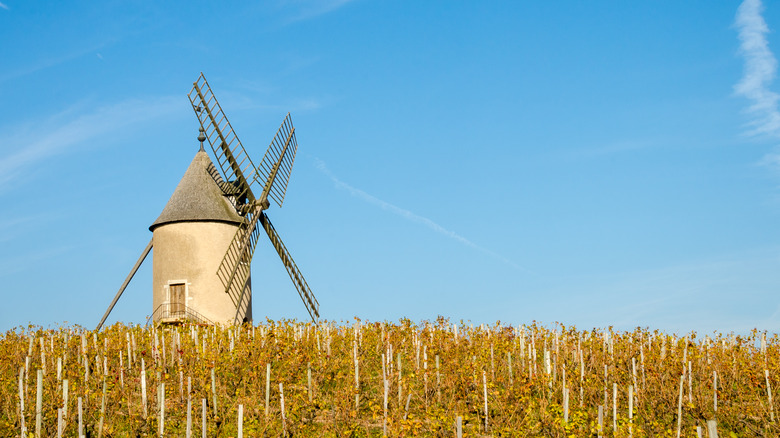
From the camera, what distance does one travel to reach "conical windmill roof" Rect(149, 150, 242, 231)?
22.0m

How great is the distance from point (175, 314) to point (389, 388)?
38.0 feet

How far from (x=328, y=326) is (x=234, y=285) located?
4.99m

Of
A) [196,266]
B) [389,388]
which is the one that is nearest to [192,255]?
[196,266]

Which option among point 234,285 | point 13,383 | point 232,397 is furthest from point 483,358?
point 234,285

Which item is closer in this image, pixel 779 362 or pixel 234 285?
pixel 779 362

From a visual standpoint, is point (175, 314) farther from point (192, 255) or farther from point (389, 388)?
point (389, 388)

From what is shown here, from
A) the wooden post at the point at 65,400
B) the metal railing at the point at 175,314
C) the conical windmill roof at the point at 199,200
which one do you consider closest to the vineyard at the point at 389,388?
the wooden post at the point at 65,400

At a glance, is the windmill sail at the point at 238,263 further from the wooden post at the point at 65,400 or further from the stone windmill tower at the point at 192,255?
the wooden post at the point at 65,400

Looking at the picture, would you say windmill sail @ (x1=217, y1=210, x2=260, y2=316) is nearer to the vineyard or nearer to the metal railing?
the metal railing

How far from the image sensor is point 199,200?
22.4 metres

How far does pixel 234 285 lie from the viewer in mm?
22172

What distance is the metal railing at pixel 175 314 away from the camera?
69.4ft

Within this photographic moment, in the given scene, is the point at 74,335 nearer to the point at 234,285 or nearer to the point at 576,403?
the point at 234,285

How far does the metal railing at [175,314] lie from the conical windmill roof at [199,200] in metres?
2.59
